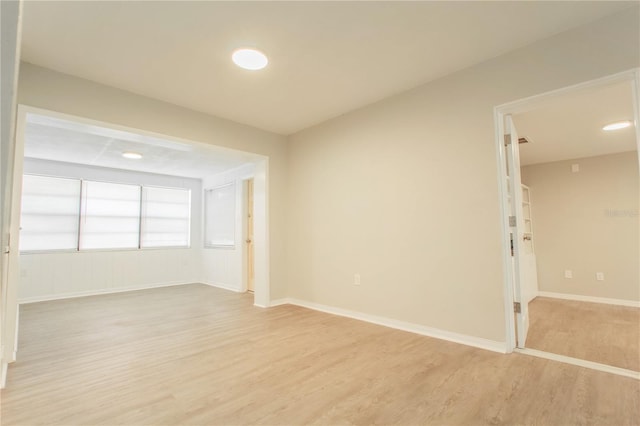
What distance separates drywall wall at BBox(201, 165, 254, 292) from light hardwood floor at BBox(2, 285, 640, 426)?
2.42m

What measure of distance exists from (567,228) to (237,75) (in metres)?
5.55

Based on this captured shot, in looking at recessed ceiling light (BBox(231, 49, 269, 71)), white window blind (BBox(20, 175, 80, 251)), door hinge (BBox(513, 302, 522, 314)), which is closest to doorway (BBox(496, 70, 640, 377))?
door hinge (BBox(513, 302, 522, 314))

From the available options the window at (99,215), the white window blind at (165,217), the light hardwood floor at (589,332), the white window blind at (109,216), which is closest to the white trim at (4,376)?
the window at (99,215)

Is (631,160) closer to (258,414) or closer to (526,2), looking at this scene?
(526,2)

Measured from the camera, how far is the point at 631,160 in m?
4.63

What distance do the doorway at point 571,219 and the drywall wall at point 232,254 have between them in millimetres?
4210

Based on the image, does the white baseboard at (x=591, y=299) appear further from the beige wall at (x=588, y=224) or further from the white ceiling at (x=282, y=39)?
the white ceiling at (x=282, y=39)

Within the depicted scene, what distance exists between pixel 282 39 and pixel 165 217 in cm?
553

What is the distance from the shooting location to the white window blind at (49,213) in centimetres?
518

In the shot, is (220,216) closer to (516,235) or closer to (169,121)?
(169,121)

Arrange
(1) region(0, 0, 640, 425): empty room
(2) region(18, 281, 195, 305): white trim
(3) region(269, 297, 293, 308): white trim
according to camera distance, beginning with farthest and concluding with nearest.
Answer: (2) region(18, 281, 195, 305): white trim < (3) region(269, 297, 293, 308): white trim < (1) region(0, 0, 640, 425): empty room

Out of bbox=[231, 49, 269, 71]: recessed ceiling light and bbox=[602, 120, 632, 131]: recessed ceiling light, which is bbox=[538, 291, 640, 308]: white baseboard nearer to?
bbox=[602, 120, 632, 131]: recessed ceiling light

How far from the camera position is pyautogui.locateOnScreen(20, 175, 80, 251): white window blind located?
204 inches

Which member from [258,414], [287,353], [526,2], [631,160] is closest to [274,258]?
[287,353]
